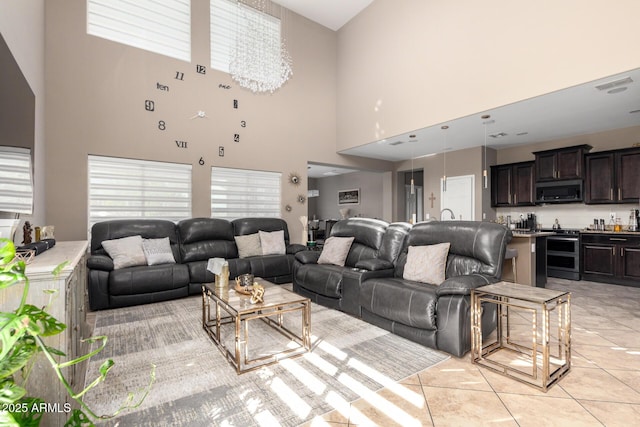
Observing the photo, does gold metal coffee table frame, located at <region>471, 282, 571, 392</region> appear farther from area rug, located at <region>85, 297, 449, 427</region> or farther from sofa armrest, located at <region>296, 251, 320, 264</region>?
sofa armrest, located at <region>296, 251, 320, 264</region>

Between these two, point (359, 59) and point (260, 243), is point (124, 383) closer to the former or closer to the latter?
point (260, 243)

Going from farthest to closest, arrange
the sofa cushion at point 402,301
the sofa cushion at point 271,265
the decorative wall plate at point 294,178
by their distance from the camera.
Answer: the decorative wall plate at point 294,178
the sofa cushion at point 271,265
the sofa cushion at point 402,301

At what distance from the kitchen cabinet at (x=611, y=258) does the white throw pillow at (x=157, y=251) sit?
6.91 m

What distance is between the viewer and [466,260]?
301 cm

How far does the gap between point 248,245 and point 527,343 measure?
3.82 metres

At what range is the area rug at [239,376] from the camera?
5.96ft

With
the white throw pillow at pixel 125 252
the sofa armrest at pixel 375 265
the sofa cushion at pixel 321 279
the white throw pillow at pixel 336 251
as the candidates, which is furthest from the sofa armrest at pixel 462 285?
the white throw pillow at pixel 125 252

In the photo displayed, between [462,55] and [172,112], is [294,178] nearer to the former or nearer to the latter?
[172,112]

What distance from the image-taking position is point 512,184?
6828mm

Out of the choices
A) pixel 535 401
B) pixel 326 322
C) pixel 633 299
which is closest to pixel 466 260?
pixel 535 401

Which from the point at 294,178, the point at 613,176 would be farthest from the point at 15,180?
the point at 613,176

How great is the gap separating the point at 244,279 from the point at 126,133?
3.32 m

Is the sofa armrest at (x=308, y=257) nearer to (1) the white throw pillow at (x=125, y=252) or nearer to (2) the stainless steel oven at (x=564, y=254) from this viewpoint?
(1) the white throw pillow at (x=125, y=252)

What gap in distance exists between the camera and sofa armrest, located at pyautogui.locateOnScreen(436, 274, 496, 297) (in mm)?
2402
